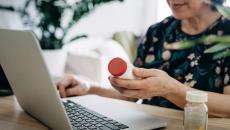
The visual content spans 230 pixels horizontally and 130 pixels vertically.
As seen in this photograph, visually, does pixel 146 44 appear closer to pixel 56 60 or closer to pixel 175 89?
pixel 175 89

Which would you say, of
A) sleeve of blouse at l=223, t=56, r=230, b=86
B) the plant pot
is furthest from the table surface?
the plant pot

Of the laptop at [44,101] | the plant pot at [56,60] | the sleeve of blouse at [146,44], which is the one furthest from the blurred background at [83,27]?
the laptop at [44,101]

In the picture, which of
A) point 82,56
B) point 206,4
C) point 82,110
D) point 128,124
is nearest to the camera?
point 128,124

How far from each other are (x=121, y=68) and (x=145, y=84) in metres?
0.09

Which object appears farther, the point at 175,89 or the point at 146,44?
the point at 146,44

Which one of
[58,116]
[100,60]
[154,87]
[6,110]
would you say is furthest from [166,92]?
[100,60]

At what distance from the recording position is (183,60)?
1.19m

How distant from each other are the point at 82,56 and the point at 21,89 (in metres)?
1.64

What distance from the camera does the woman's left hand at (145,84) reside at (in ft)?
2.44

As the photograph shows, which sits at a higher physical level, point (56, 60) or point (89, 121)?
point (89, 121)

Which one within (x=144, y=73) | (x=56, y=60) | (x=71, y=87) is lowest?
(x=56, y=60)

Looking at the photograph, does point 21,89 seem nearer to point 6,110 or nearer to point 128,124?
point 6,110

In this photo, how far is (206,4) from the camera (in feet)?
3.53

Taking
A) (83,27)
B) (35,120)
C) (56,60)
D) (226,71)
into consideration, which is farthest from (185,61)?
(83,27)
